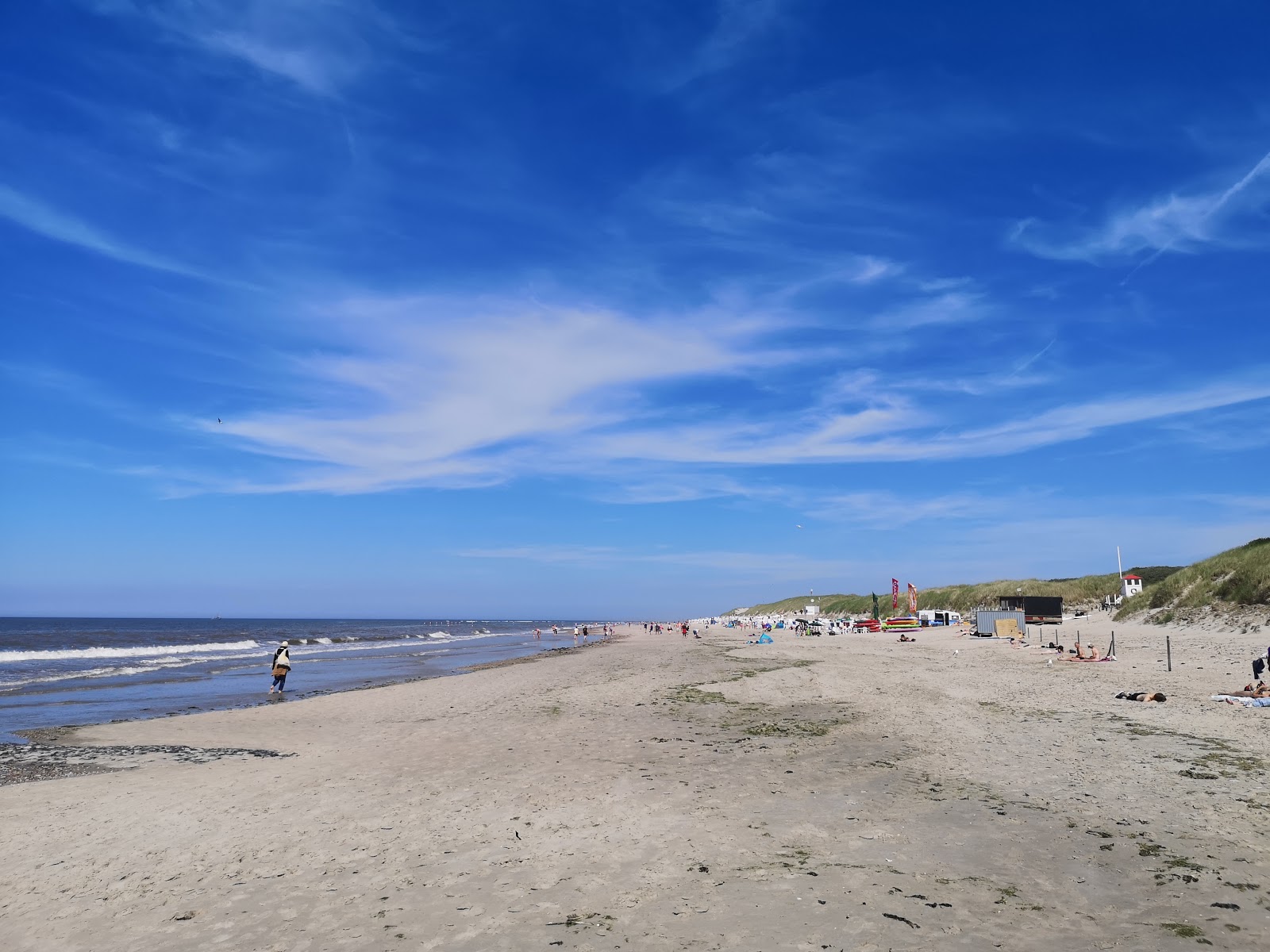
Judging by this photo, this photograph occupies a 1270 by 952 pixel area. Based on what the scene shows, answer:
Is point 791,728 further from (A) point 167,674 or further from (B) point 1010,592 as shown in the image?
(B) point 1010,592

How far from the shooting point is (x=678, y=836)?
28.8ft

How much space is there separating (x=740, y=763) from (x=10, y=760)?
14777mm

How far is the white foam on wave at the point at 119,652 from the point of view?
2138 inches

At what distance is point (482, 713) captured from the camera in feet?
68.3

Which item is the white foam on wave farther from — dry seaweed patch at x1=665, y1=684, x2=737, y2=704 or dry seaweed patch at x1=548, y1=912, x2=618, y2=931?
dry seaweed patch at x1=548, y1=912, x2=618, y2=931

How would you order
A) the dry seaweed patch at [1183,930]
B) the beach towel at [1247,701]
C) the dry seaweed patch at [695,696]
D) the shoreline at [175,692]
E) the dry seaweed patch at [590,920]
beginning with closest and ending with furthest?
the dry seaweed patch at [1183,930], the dry seaweed patch at [590,920], the beach towel at [1247,701], the dry seaweed patch at [695,696], the shoreline at [175,692]

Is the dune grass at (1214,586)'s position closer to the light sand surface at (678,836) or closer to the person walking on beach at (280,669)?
the light sand surface at (678,836)

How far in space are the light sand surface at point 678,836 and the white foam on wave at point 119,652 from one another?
47.6 metres

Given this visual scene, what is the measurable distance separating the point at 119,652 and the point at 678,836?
6916 centimetres

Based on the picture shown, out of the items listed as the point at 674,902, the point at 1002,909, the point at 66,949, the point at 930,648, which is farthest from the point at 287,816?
the point at 930,648

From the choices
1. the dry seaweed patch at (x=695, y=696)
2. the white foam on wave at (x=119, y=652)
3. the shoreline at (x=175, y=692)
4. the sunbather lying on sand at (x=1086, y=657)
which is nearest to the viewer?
the dry seaweed patch at (x=695, y=696)

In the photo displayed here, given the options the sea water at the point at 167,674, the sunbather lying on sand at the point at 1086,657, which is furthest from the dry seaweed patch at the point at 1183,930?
the sunbather lying on sand at the point at 1086,657

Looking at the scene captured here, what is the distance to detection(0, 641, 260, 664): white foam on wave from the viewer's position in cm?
5431

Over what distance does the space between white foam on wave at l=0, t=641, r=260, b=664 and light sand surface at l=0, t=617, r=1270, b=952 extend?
47643 millimetres
